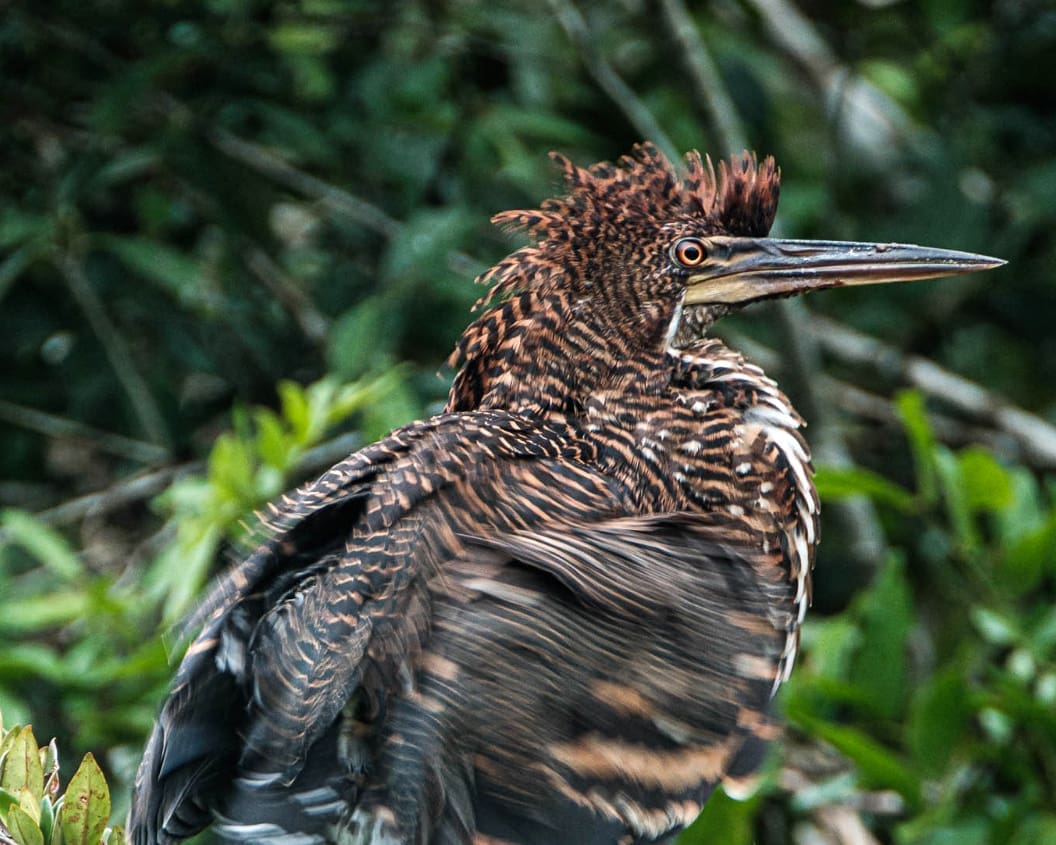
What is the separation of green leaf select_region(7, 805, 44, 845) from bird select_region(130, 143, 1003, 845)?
0.30 m

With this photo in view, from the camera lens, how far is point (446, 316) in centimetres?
480

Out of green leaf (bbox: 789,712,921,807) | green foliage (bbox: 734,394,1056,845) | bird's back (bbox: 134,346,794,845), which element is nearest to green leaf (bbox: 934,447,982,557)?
green foliage (bbox: 734,394,1056,845)

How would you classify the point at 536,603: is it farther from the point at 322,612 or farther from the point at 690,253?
the point at 690,253

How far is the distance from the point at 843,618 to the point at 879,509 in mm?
1102

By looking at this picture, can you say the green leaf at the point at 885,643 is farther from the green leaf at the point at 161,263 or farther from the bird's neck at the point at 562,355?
the green leaf at the point at 161,263

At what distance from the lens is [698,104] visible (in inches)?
209

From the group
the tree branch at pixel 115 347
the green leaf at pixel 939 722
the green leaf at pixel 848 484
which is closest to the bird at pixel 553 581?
the green leaf at pixel 848 484

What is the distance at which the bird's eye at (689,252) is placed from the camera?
10.5 feet

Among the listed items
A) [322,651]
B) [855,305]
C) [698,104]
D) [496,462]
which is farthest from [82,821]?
[855,305]

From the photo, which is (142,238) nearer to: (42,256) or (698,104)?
(42,256)

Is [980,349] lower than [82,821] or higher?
lower

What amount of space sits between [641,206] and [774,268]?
32 cm

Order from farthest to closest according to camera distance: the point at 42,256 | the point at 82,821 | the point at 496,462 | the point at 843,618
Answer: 1. the point at 42,256
2. the point at 843,618
3. the point at 496,462
4. the point at 82,821

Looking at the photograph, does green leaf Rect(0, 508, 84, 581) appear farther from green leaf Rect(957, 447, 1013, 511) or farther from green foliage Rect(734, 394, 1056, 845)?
green leaf Rect(957, 447, 1013, 511)
